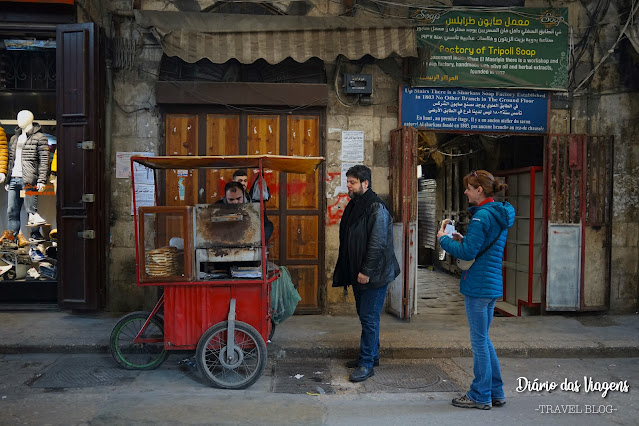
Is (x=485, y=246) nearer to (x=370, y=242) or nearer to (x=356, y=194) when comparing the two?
(x=370, y=242)

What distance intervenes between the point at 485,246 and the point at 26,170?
6.78 m

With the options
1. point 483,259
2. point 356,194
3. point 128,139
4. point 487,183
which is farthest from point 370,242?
point 128,139

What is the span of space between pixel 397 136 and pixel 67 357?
4943 mm

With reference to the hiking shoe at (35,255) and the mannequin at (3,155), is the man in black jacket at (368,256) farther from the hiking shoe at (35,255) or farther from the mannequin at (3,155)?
the mannequin at (3,155)

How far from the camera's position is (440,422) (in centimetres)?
400

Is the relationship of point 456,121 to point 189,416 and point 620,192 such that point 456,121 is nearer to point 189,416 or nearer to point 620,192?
point 620,192

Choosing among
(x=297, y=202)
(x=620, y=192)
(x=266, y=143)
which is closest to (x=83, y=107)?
(x=266, y=143)

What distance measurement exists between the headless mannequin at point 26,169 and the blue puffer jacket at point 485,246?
6.36 metres

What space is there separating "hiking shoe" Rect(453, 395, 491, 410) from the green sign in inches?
183

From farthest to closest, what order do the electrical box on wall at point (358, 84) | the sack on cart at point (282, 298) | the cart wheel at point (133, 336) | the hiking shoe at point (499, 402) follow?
the electrical box on wall at point (358, 84) < the sack on cart at point (282, 298) < the cart wheel at point (133, 336) < the hiking shoe at point (499, 402)

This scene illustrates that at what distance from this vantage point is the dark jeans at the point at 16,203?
794 centimetres

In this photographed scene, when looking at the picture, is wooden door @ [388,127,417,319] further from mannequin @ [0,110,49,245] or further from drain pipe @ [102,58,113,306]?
mannequin @ [0,110,49,245]

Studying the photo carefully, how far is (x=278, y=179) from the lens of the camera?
754cm

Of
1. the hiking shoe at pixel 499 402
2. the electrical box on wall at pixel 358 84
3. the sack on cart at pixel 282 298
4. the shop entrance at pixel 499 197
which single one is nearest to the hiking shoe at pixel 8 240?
the sack on cart at pixel 282 298
